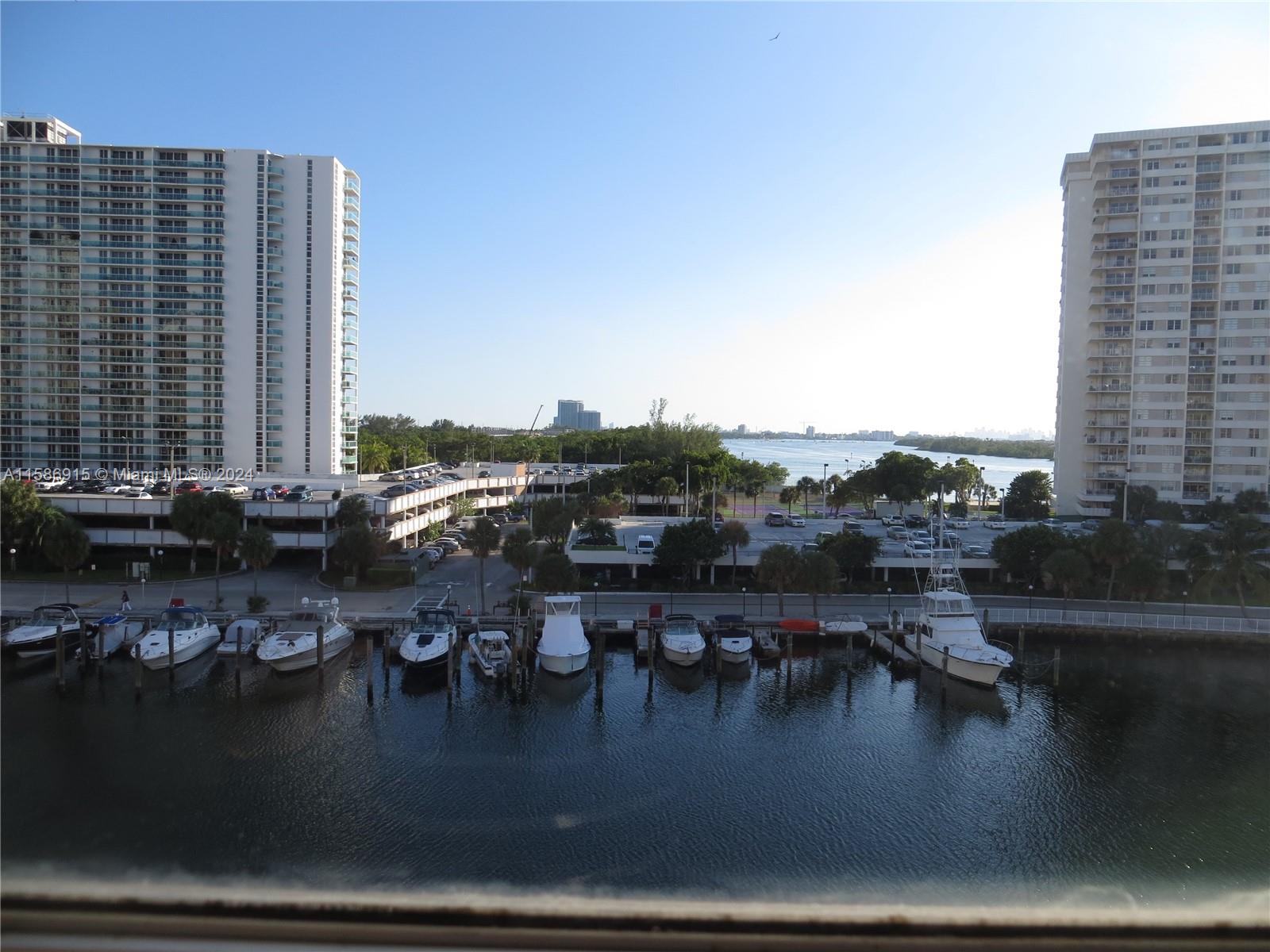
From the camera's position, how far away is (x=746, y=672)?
15.8 metres

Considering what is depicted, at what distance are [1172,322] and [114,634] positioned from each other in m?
40.1

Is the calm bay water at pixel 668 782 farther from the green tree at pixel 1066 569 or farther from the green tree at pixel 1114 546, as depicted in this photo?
the green tree at pixel 1114 546

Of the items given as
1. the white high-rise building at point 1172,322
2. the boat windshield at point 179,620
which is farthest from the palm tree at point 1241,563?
the boat windshield at point 179,620

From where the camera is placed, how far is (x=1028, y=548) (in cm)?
2081

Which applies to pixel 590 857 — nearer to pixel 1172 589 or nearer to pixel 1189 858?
pixel 1189 858

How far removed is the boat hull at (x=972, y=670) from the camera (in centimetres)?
1510

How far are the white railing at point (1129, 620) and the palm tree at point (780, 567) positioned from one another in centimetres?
267

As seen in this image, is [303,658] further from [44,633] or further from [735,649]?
[735,649]

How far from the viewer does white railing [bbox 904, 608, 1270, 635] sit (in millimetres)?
18297

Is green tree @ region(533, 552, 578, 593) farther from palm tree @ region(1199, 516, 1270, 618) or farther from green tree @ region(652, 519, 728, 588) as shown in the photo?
palm tree @ region(1199, 516, 1270, 618)

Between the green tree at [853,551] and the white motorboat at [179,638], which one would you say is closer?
the white motorboat at [179,638]

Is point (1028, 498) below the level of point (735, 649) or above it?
above

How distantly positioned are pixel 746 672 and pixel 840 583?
18.6ft

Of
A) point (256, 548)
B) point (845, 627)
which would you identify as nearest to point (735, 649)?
point (845, 627)
